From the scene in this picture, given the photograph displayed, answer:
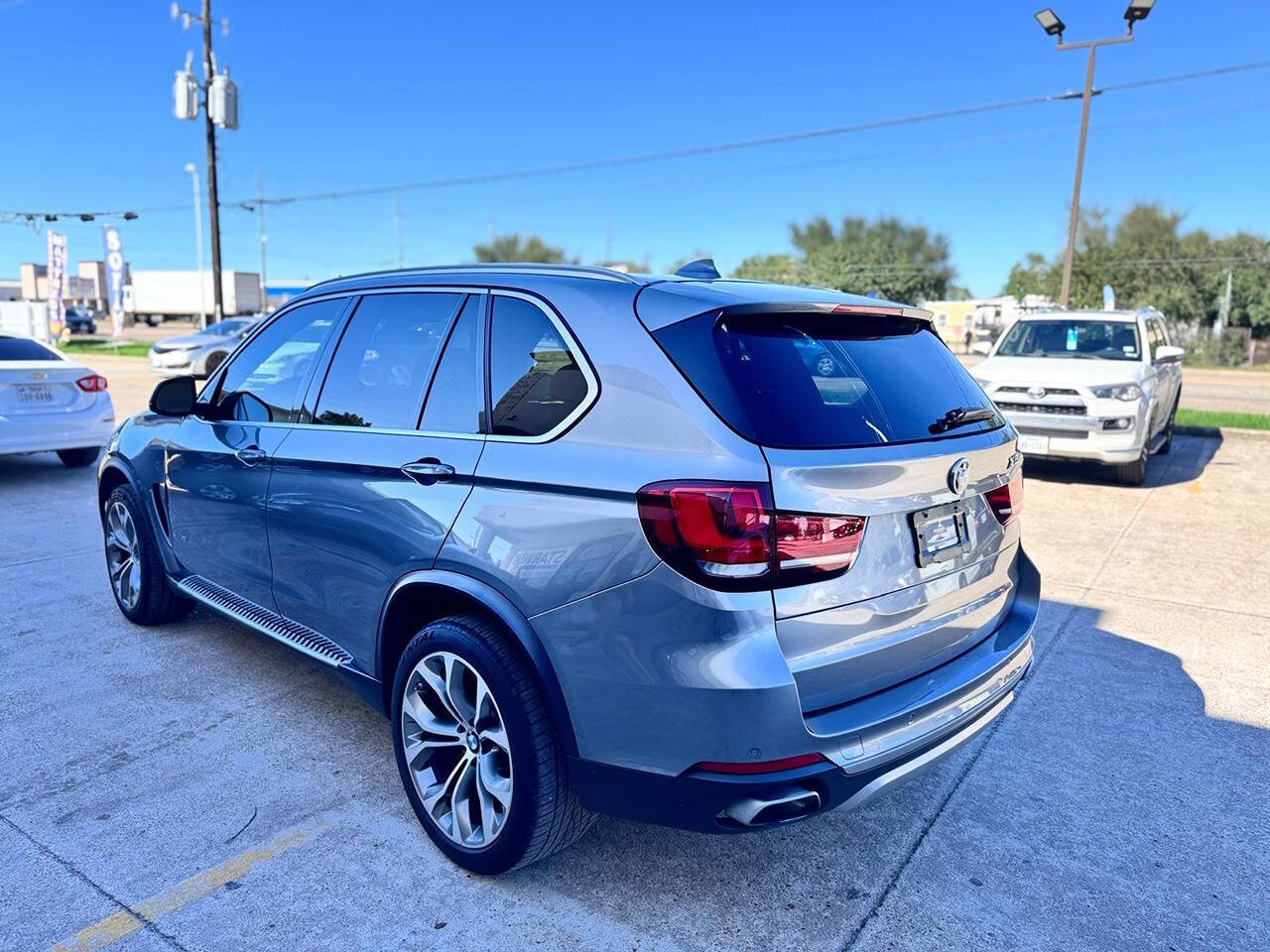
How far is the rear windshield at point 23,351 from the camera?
8.68 meters

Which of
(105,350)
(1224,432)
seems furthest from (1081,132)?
(105,350)

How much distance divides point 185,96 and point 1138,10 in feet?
67.5

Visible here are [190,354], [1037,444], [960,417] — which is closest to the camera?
[960,417]

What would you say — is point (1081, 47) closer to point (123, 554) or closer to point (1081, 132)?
point (1081, 132)

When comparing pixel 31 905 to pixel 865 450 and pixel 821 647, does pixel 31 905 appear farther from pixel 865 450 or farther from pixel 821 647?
pixel 865 450

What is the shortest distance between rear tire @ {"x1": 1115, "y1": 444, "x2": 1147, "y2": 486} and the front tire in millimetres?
8173

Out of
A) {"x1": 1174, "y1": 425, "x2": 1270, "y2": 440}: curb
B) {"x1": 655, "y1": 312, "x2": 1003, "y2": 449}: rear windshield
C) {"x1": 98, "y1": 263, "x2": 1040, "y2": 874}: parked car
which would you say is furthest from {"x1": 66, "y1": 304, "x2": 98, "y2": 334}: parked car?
{"x1": 655, "y1": 312, "x2": 1003, "y2": 449}: rear windshield

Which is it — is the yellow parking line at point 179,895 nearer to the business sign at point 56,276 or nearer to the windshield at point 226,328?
the windshield at point 226,328

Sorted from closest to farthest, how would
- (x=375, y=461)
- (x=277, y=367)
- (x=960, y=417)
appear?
(x=960, y=417), (x=375, y=461), (x=277, y=367)

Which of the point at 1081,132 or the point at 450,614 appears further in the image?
the point at 1081,132

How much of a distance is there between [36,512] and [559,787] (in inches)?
271

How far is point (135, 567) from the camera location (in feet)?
15.6

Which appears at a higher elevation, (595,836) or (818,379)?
(818,379)

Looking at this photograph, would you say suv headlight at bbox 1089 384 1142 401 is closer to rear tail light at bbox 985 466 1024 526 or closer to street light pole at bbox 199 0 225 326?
rear tail light at bbox 985 466 1024 526
